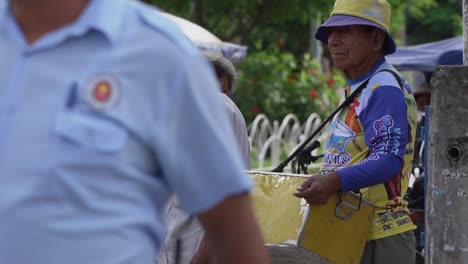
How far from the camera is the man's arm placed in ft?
7.29

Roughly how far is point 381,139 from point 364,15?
63cm

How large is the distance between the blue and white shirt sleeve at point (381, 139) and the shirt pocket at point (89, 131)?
258 cm

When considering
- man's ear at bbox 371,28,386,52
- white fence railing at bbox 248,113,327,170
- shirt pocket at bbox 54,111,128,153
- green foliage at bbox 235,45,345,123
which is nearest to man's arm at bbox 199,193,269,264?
shirt pocket at bbox 54,111,128,153

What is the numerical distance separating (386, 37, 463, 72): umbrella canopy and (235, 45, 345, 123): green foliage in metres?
7.82

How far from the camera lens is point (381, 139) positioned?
15.2 ft

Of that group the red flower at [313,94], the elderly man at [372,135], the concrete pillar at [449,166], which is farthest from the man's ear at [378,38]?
the red flower at [313,94]

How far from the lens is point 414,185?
7.71 metres

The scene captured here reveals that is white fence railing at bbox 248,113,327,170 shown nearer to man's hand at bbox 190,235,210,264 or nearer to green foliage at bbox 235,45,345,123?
green foliage at bbox 235,45,345,123

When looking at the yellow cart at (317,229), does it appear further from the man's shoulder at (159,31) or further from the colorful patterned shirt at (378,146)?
the man's shoulder at (159,31)

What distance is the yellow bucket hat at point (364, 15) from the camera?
4.95 m

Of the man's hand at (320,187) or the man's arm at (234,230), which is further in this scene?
the man's hand at (320,187)

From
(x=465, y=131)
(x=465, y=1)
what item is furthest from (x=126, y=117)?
(x=465, y=1)

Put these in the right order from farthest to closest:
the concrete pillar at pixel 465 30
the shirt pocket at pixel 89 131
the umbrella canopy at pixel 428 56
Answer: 1. the umbrella canopy at pixel 428 56
2. the concrete pillar at pixel 465 30
3. the shirt pocket at pixel 89 131

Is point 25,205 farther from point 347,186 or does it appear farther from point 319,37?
point 319,37
